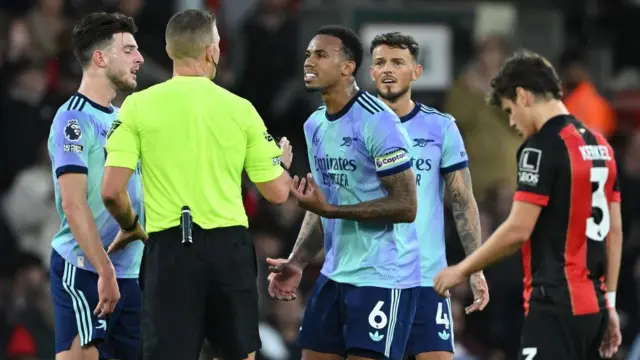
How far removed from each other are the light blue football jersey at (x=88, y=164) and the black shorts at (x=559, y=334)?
7.93 feet

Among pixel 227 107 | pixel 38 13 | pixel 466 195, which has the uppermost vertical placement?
pixel 38 13

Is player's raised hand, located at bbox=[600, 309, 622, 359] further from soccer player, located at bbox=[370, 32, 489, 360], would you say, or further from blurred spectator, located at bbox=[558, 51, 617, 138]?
blurred spectator, located at bbox=[558, 51, 617, 138]

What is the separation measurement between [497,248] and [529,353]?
0.56 metres

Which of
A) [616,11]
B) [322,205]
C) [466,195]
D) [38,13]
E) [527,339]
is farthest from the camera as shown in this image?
[616,11]

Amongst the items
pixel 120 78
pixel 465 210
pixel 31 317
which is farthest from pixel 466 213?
pixel 31 317

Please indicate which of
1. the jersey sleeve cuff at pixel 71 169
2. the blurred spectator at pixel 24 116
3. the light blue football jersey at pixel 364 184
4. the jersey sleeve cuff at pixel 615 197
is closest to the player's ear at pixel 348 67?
the light blue football jersey at pixel 364 184

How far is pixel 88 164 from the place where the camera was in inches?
326

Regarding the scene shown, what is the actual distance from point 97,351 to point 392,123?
6.95ft

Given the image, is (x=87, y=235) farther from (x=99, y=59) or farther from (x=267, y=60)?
(x=267, y=60)

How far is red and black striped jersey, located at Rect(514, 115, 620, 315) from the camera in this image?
7367 mm

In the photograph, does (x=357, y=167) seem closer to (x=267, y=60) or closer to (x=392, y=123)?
(x=392, y=123)

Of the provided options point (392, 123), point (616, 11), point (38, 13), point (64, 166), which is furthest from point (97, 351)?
point (616, 11)

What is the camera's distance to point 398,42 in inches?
360

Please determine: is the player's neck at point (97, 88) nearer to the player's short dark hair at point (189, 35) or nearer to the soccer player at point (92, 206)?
the soccer player at point (92, 206)
